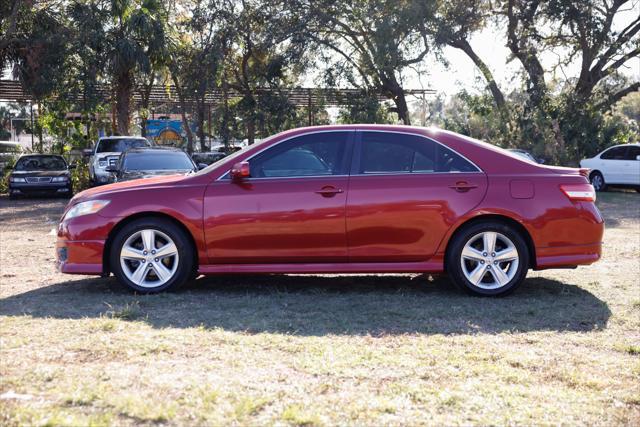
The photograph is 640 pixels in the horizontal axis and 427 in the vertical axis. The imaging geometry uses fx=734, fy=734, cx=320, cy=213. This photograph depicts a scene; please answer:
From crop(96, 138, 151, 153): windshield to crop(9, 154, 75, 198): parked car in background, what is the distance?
131 centimetres

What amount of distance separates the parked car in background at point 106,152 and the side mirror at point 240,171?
14815 millimetres

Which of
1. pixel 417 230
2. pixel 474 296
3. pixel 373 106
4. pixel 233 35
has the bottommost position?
pixel 474 296

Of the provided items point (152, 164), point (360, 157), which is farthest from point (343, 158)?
point (152, 164)

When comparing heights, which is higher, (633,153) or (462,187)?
(633,153)

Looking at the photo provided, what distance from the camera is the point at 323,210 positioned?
6531 millimetres

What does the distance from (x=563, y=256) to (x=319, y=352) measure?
9.73ft

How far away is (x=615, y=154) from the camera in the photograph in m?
23.1

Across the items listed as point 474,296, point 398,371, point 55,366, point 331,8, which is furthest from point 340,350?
point 331,8

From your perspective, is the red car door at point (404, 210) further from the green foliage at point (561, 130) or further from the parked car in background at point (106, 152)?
the green foliage at point (561, 130)

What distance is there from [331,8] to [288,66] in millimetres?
2659

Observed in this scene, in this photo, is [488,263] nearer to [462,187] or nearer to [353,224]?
[462,187]

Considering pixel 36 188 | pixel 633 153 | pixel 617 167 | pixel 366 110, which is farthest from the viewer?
pixel 366 110

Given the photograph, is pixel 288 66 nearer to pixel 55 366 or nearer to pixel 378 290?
pixel 378 290

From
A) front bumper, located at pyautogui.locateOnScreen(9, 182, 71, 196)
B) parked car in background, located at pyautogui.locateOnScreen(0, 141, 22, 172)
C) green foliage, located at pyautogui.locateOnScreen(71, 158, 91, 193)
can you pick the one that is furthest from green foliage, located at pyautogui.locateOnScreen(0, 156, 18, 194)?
front bumper, located at pyautogui.locateOnScreen(9, 182, 71, 196)
